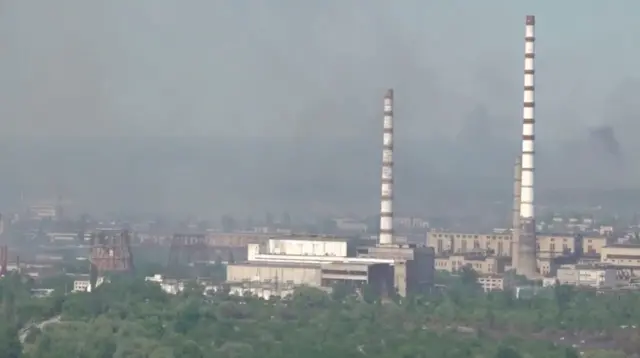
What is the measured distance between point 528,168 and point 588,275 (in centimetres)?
194

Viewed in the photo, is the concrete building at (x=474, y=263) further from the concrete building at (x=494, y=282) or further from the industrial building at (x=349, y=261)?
the industrial building at (x=349, y=261)

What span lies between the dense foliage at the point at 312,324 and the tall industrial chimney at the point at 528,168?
3.30 m

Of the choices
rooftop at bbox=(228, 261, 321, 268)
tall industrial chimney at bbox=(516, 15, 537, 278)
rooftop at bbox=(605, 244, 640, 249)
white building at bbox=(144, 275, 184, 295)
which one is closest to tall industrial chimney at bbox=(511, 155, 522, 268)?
tall industrial chimney at bbox=(516, 15, 537, 278)

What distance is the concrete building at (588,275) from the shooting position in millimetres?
36250

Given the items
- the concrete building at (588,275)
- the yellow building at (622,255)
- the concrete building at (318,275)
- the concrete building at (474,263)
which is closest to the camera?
the concrete building at (318,275)

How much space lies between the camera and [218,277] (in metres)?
35.4

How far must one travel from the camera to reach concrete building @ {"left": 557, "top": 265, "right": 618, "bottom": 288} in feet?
119

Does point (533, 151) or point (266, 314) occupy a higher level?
point (533, 151)

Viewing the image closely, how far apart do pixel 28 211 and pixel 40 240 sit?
0.56m

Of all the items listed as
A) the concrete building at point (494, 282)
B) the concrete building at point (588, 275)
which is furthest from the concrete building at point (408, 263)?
the concrete building at point (588, 275)

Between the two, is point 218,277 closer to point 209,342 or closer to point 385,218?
point 385,218

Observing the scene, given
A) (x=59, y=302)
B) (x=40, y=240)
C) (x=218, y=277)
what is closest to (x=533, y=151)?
(x=218, y=277)

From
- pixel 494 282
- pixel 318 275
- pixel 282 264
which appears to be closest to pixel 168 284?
pixel 282 264

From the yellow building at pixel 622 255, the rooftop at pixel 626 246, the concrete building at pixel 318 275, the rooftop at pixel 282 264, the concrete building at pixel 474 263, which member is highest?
the rooftop at pixel 626 246
